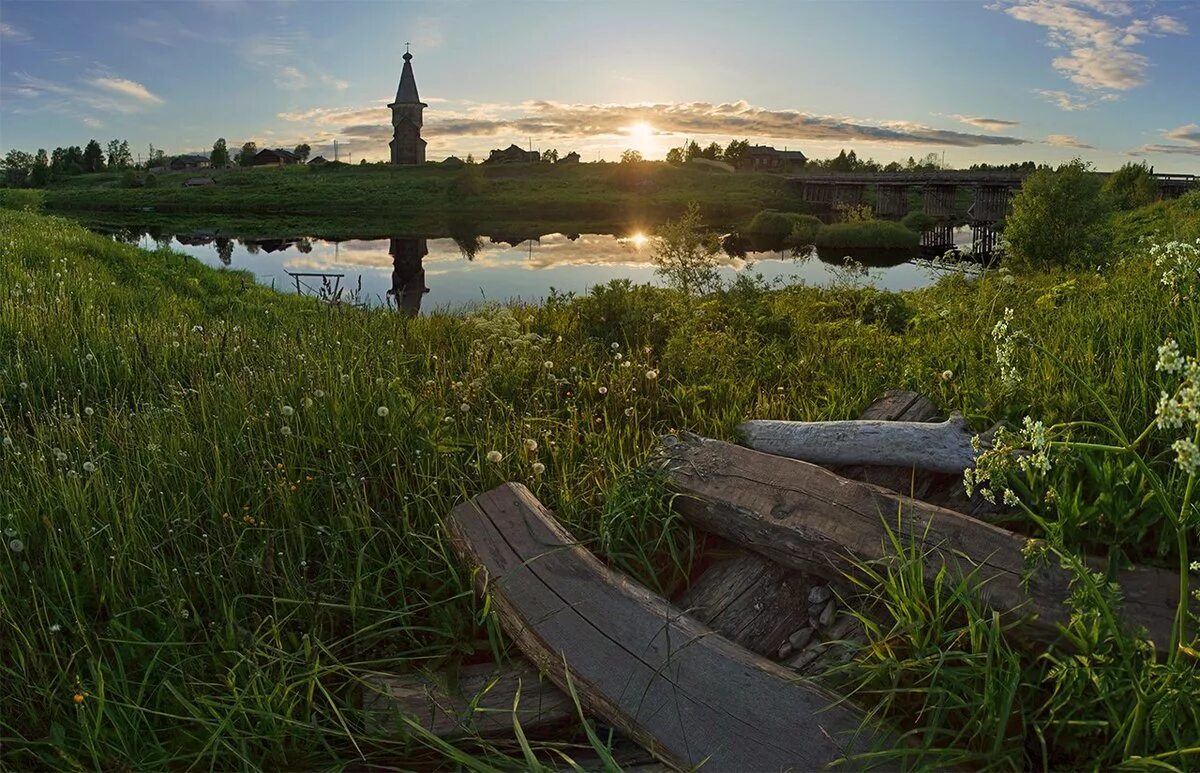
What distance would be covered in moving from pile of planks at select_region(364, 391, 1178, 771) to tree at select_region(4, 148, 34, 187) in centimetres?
14797

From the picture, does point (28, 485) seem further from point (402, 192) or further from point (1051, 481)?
point (402, 192)

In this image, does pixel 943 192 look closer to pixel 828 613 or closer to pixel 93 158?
pixel 828 613

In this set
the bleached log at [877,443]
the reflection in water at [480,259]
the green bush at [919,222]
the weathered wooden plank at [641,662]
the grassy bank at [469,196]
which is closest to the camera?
the weathered wooden plank at [641,662]

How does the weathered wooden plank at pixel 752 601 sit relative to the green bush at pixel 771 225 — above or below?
below

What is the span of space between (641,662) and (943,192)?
7241 centimetres

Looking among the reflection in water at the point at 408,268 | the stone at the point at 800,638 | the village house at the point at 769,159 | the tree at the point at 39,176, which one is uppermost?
the village house at the point at 769,159

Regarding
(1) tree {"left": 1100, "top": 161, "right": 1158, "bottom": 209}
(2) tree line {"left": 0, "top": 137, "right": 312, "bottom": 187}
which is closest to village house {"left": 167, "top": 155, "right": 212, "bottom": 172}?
(2) tree line {"left": 0, "top": 137, "right": 312, "bottom": 187}

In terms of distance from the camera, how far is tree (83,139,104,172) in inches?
5482

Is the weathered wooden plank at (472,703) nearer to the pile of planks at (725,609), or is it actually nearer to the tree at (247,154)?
the pile of planks at (725,609)

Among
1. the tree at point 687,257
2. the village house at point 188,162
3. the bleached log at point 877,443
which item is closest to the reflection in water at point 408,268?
the tree at point 687,257

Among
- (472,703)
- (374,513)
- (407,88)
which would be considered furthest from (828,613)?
(407,88)

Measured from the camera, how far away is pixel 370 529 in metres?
4.25

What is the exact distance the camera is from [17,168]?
136 meters

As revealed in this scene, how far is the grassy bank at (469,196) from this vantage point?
242ft
